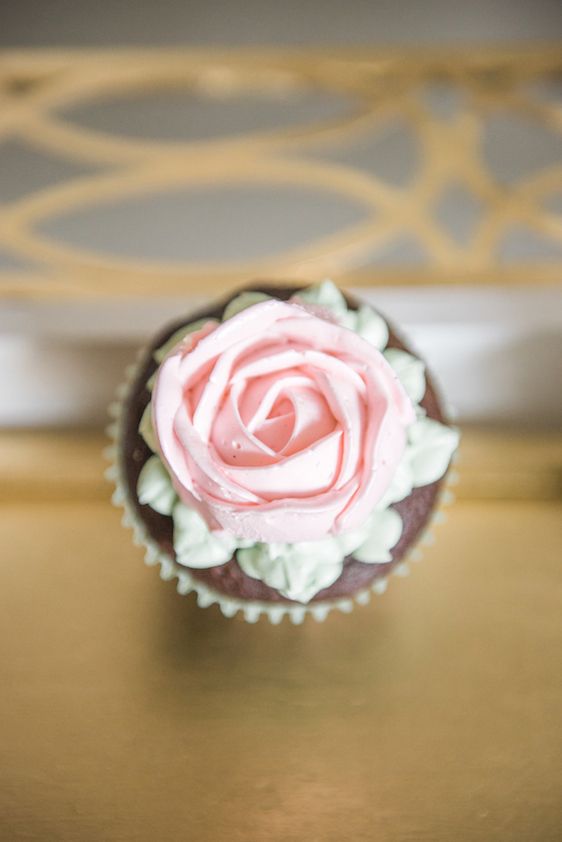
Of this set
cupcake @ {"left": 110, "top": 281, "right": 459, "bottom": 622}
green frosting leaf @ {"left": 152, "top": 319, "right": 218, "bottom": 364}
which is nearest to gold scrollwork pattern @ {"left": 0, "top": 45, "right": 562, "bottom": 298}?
green frosting leaf @ {"left": 152, "top": 319, "right": 218, "bottom": 364}

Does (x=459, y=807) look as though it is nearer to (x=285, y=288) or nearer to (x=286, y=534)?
(x=286, y=534)

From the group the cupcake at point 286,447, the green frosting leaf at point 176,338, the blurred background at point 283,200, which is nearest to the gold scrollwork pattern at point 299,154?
the blurred background at point 283,200

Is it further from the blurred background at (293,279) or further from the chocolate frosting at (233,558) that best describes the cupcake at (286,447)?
the blurred background at (293,279)

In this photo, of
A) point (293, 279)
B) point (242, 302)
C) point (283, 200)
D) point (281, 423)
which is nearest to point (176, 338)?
point (242, 302)

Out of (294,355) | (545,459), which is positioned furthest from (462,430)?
(294,355)

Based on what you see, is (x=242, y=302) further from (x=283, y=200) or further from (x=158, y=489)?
(x=283, y=200)

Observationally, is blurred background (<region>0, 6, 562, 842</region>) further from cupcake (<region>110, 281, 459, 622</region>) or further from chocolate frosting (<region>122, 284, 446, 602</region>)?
cupcake (<region>110, 281, 459, 622</region>)
